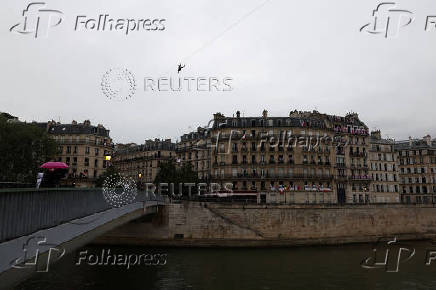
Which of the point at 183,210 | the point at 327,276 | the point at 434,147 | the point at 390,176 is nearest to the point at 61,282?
the point at 327,276

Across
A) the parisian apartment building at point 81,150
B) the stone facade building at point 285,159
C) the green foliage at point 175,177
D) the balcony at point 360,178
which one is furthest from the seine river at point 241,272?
the parisian apartment building at point 81,150

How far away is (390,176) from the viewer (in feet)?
219

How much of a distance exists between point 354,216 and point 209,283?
1129 inches

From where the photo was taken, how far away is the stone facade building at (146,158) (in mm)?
74125

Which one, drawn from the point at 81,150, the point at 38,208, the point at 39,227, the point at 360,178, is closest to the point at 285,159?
the point at 360,178

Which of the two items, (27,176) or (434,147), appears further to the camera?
(434,147)

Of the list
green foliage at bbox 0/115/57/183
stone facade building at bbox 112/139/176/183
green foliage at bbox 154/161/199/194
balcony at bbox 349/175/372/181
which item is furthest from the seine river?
stone facade building at bbox 112/139/176/183

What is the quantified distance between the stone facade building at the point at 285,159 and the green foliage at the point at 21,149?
2442cm

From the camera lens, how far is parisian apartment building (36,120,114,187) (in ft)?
199

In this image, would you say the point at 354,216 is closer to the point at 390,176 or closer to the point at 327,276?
the point at 327,276

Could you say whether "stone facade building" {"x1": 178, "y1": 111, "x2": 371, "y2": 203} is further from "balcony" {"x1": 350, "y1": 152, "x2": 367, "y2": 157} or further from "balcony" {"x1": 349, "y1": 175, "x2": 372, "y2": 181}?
"balcony" {"x1": 350, "y1": 152, "x2": 367, "y2": 157}

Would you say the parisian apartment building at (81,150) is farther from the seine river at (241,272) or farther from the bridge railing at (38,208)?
the bridge railing at (38,208)

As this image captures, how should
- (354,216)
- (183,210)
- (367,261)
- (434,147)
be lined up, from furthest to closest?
(434,147)
(354,216)
(183,210)
(367,261)

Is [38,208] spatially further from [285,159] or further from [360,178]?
[360,178]
